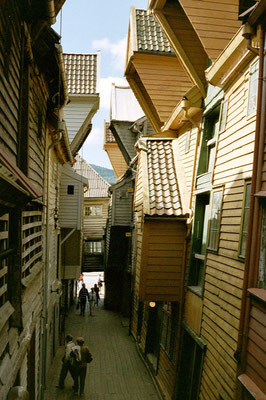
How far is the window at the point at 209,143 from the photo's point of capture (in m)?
8.30

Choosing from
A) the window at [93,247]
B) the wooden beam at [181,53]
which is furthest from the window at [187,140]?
the window at [93,247]

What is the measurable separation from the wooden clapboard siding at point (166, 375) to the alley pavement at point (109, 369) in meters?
0.35

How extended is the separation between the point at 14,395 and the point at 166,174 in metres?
6.78

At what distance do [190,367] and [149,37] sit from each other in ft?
34.7

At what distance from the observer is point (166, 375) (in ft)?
A: 32.9

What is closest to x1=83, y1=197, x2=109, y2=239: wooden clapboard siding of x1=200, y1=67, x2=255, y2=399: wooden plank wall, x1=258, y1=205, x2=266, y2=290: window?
x1=200, y1=67, x2=255, y2=399: wooden plank wall

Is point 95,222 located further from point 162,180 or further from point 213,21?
point 213,21

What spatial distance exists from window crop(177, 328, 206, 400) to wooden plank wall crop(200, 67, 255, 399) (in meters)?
0.56

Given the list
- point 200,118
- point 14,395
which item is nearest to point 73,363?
point 14,395

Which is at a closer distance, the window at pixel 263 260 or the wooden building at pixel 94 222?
the window at pixel 263 260

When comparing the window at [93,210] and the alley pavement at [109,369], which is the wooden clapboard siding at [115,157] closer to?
the window at [93,210]

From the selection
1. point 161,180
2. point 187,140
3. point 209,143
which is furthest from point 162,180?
point 209,143

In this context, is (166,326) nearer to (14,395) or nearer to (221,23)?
(14,395)

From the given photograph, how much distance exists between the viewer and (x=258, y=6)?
5.10 meters
